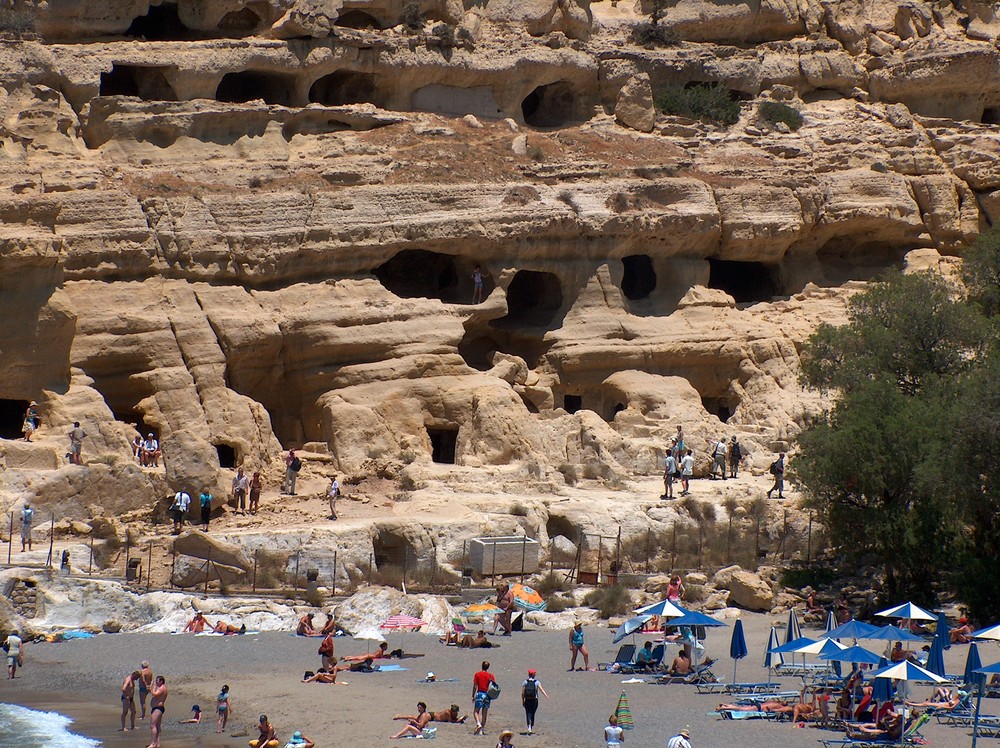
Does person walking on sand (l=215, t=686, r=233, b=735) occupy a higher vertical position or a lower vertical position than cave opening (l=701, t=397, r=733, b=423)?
lower

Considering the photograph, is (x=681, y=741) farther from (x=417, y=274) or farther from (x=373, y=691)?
(x=417, y=274)

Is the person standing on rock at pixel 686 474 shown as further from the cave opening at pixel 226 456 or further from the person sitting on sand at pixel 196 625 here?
the person sitting on sand at pixel 196 625

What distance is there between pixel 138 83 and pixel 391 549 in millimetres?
14503

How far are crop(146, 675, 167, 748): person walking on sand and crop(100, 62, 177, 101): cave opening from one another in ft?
62.7

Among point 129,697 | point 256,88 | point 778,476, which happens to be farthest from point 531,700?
point 256,88

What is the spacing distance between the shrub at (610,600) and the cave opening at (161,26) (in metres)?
17.9

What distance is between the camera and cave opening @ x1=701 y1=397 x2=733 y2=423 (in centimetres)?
4038

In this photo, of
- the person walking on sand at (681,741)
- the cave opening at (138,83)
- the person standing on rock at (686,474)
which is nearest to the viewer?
the person walking on sand at (681,741)

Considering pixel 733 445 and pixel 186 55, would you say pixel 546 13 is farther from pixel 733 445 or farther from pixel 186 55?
pixel 733 445

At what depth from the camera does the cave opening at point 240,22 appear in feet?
133

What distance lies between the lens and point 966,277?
37.5m

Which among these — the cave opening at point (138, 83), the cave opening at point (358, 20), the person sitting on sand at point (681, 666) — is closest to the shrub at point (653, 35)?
the cave opening at point (358, 20)

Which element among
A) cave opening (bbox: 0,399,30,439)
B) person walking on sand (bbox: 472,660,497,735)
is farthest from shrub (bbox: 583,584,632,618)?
cave opening (bbox: 0,399,30,439)

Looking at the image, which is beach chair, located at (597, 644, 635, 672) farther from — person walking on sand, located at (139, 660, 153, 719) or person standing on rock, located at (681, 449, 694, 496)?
person standing on rock, located at (681, 449, 694, 496)
